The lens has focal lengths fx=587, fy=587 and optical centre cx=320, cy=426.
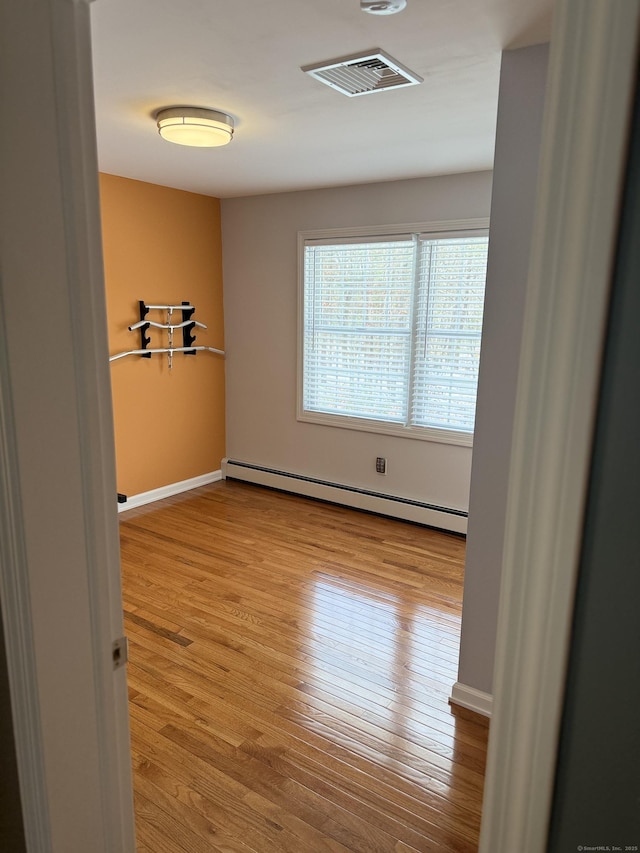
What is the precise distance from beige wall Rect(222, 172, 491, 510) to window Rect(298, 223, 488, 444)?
0.13m

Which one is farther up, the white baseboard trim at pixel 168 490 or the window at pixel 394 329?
the window at pixel 394 329

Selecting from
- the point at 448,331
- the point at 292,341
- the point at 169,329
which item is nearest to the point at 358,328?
the point at 292,341

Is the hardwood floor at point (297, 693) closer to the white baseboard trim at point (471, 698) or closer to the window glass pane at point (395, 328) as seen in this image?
the white baseboard trim at point (471, 698)

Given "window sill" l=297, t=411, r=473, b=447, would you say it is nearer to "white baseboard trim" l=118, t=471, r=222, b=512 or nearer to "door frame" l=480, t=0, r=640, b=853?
"white baseboard trim" l=118, t=471, r=222, b=512

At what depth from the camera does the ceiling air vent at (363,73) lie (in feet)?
6.71

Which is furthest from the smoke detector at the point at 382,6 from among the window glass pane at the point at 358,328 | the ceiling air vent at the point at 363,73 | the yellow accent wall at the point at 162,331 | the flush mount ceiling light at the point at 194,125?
the yellow accent wall at the point at 162,331

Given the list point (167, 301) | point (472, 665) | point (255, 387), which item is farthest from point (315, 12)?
point (255, 387)

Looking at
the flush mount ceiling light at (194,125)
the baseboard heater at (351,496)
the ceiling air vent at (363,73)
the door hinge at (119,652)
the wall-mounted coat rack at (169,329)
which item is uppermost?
the ceiling air vent at (363,73)

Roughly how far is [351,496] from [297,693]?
237 cm

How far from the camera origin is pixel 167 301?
186 inches

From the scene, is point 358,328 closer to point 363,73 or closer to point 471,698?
point 363,73

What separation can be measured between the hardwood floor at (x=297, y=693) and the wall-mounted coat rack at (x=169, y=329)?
1.37 meters

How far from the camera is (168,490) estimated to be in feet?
16.3

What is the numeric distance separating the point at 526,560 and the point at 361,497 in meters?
3.98
